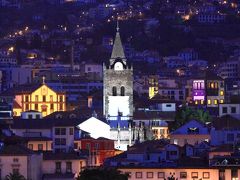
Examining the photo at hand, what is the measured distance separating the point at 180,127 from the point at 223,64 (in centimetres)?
8376

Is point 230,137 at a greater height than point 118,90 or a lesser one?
lesser

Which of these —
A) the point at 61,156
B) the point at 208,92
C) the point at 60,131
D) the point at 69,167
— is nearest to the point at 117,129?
the point at 60,131

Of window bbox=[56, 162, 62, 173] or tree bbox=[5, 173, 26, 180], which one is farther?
window bbox=[56, 162, 62, 173]

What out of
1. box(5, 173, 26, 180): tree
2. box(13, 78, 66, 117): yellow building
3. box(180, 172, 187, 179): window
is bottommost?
box(180, 172, 187, 179): window

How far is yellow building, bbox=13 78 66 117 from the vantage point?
430 feet

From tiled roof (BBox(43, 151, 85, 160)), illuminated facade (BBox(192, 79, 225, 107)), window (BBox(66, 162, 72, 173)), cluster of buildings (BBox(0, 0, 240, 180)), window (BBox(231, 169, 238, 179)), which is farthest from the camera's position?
illuminated facade (BBox(192, 79, 225, 107))

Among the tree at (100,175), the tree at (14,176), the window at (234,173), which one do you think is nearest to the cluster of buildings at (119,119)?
the window at (234,173)

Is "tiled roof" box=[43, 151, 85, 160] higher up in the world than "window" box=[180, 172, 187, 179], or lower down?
higher up

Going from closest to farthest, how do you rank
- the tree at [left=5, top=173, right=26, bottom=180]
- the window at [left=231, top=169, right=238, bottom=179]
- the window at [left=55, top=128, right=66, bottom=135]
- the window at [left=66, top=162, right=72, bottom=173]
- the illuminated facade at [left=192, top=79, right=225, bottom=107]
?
the tree at [left=5, top=173, right=26, bottom=180] → the window at [left=231, top=169, right=238, bottom=179] → the window at [left=66, top=162, right=72, bottom=173] → the window at [left=55, top=128, right=66, bottom=135] → the illuminated facade at [left=192, top=79, right=225, bottom=107]

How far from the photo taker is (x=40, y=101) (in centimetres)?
13150

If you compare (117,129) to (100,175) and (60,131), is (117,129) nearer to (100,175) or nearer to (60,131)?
(60,131)

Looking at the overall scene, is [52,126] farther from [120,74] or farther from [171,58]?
[171,58]

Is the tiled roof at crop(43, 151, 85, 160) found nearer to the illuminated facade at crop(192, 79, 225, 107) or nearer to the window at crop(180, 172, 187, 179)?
the window at crop(180, 172, 187, 179)

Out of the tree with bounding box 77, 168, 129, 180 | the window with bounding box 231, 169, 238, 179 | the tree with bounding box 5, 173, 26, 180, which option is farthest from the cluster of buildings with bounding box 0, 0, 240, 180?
the tree with bounding box 77, 168, 129, 180
